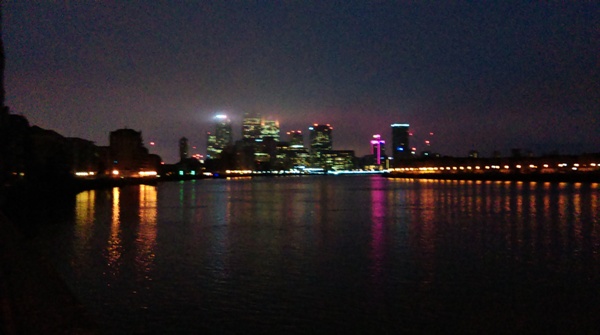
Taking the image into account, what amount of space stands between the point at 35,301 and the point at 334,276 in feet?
23.4

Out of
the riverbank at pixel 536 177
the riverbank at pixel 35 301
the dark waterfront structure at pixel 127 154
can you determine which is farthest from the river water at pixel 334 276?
the dark waterfront structure at pixel 127 154

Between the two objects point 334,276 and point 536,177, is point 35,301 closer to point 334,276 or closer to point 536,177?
point 334,276

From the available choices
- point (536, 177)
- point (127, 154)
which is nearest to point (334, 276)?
point (536, 177)

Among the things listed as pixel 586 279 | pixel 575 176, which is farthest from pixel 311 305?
pixel 575 176

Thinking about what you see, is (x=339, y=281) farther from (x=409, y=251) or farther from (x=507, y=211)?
(x=507, y=211)

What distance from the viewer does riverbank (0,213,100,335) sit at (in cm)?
715

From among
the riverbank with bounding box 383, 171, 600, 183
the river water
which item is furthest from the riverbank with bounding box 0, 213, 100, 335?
the riverbank with bounding box 383, 171, 600, 183

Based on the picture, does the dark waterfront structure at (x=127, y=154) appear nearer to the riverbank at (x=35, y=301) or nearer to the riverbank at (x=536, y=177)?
the riverbank at (x=536, y=177)

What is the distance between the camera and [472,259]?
16.2 meters

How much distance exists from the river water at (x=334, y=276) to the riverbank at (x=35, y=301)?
1.14 meters

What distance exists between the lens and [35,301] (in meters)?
8.38

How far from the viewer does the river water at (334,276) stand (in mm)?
10266

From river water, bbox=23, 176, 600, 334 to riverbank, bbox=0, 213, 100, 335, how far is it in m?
1.14

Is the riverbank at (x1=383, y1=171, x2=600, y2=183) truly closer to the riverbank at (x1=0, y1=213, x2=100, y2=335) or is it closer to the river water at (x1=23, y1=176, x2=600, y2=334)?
the river water at (x1=23, y1=176, x2=600, y2=334)
